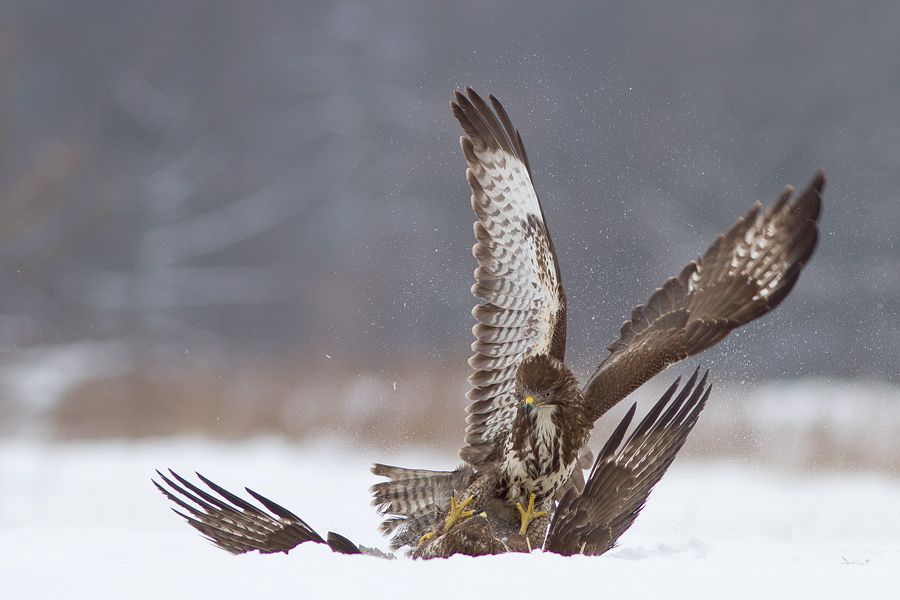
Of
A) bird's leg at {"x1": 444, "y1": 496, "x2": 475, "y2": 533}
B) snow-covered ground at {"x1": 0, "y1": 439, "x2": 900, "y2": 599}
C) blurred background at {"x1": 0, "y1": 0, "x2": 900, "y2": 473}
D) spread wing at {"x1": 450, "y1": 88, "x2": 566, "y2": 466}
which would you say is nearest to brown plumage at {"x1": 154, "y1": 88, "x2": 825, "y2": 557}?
spread wing at {"x1": 450, "y1": 88, "x2": 566, "y2": 466}

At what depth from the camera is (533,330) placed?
504 cm


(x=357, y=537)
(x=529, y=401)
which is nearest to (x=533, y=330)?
(x=529, y=401)

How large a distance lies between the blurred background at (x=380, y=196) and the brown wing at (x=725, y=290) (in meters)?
5.52

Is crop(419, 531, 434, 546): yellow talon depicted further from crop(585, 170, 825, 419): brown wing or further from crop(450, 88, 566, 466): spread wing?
crop(585, 170, 825, 419): brown wing

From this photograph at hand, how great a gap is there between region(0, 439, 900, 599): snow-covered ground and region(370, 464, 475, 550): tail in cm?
76

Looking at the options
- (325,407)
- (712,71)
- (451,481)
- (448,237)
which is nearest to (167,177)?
(448,237)

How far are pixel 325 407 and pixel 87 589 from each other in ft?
29.7

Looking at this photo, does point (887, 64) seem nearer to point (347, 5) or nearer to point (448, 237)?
point (448, 237)

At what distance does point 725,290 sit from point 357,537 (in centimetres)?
225

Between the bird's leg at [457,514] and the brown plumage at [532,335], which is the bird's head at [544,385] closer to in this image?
the brown plumage at [532,335]

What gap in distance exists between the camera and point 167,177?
22.8m

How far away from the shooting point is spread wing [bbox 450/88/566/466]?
16.3 feet

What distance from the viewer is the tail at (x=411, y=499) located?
511 centimetres

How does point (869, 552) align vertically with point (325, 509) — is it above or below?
below
